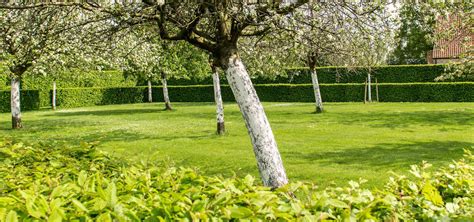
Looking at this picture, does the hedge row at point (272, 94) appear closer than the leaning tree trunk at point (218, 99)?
No

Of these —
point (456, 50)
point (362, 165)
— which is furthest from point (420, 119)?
point (456, 50)

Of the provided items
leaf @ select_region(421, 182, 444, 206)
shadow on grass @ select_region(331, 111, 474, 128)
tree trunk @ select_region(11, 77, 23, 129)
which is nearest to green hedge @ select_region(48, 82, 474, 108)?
shadow on grass @ select_region(331, 111, 474, 128)

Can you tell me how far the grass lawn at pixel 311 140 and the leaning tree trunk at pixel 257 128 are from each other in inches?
20.4

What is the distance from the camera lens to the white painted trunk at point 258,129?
7414 millimetres

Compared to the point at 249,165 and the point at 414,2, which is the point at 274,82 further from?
the point at 414,2

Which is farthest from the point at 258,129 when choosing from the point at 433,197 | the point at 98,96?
the point at 98,96

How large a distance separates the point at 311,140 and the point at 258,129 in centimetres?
1004

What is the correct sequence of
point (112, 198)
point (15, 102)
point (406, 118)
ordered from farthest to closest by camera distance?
point (406, 118) → point (15, 102) → point (112, 198)

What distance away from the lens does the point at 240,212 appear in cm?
254

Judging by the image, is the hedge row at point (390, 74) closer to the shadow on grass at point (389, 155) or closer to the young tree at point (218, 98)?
the young tree at point (218, 98)

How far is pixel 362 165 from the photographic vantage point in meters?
12.5

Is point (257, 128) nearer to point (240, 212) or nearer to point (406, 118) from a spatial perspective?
point (240, 212)

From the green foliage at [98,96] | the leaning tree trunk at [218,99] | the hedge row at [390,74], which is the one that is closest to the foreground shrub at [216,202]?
the leaning tree trunk at [218,99]

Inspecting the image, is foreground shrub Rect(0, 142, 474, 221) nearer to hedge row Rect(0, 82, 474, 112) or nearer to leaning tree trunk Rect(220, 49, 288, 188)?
leaning tree trunk Rect(220, 49, 288, 188)
